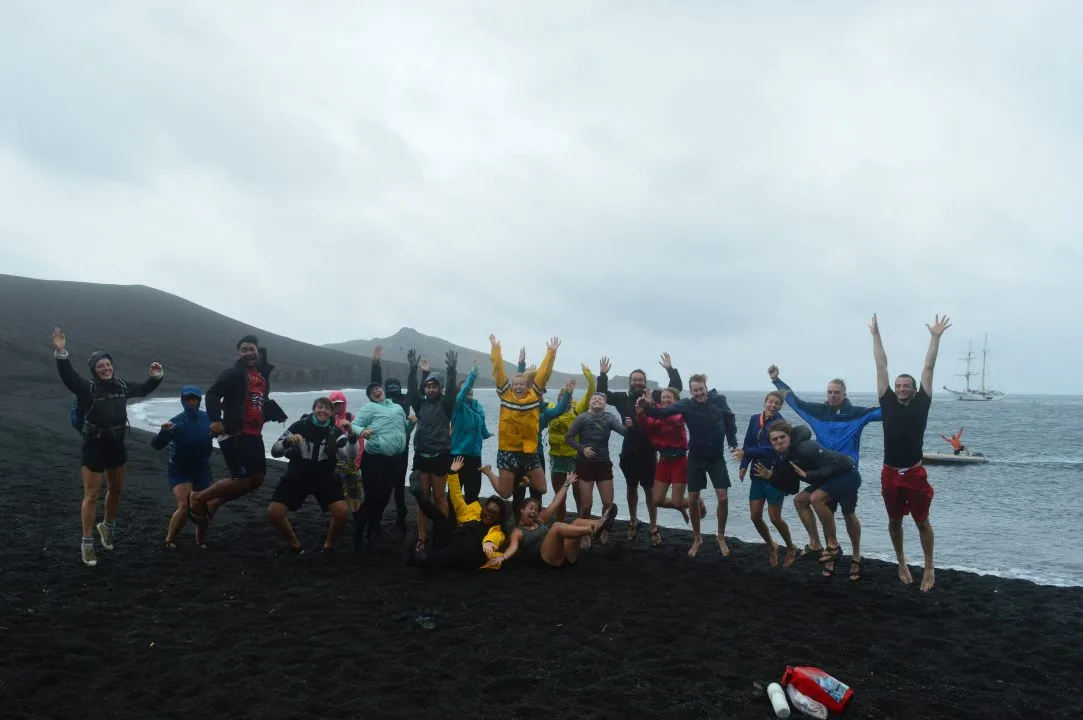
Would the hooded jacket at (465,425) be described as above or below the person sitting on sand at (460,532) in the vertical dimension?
above

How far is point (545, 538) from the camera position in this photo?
788 cm

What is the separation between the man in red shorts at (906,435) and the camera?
23.7ft

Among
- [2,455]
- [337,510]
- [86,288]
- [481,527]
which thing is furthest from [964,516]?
[86,288]

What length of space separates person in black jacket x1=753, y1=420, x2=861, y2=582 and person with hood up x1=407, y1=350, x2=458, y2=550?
3761 mm

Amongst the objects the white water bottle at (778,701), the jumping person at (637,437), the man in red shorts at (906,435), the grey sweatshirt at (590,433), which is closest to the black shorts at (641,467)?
the jumping person at (637,437)

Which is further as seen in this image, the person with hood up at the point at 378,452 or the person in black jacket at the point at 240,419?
the person with hood up at the point at 378,452

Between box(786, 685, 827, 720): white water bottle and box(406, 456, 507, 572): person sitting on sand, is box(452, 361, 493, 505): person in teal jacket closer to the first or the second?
box(406, 456, 507, 572): person sitting on sand

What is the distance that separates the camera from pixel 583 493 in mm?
9047

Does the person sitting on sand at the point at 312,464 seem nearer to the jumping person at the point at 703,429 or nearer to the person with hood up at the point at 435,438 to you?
the person with hood up at the point at 435,438

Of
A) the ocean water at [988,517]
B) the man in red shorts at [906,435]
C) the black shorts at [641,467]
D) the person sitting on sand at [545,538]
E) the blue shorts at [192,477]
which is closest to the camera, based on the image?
the man in red shorts at [906,435]

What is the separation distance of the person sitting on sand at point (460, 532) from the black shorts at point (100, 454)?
3.10m

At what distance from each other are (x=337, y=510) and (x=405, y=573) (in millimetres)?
1079

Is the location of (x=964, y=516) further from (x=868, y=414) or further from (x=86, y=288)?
(x=86, y=288)

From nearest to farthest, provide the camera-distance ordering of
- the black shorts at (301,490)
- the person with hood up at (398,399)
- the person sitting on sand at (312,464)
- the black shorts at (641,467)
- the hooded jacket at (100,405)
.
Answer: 1. the hooded jacket at (100,405)
2. the person sitting on sand at (312,464)
3. the black shorts at (301,490)
4. the person with hood up at (398,399)
5. the black shorts at (641,467)
